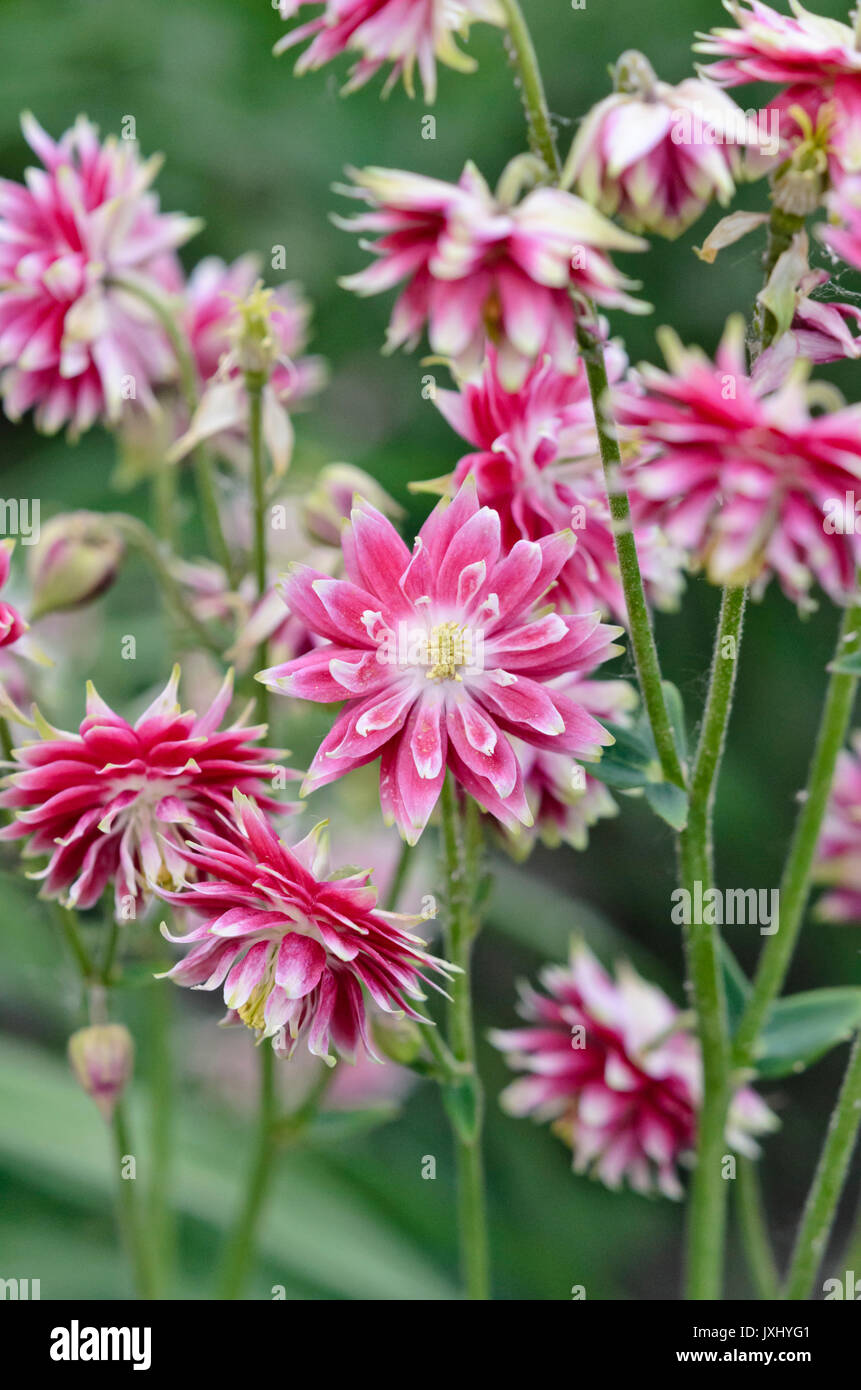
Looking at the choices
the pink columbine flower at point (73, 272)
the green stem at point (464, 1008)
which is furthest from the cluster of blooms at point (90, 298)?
the green stem at point (464, 1008)

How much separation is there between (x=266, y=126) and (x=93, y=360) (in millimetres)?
1178

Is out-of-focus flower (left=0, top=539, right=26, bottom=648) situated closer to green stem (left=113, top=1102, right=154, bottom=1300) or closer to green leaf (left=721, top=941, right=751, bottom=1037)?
green stem (left=113, top=1102, right=154, bottom=1300)

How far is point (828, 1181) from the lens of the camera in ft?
3.25

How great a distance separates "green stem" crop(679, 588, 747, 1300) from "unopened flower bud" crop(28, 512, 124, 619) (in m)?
0.49

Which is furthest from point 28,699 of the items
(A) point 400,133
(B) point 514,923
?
(A) point 400,133

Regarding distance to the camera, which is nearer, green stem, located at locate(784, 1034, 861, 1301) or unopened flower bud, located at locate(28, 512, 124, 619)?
green stem, located at locate(784, 1034, 861, 1301)

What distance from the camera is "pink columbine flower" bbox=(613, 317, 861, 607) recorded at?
0.65m

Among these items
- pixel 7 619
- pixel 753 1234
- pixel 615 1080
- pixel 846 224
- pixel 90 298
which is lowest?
pixel 753 1234

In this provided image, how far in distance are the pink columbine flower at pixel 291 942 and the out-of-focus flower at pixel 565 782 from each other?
0.52ft

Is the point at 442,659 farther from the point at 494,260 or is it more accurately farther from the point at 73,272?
the point at 73,272

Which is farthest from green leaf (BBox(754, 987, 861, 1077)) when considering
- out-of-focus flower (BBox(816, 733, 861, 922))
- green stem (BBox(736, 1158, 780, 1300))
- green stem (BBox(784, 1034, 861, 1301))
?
out-of-focus flower (BBox(816, 733, 861, 922))

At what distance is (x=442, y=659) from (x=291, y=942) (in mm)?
183

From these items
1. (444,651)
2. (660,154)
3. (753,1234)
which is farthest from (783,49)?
(753,1234)

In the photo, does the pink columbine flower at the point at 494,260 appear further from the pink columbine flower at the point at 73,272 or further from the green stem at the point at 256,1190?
the green stem at the point at 256,1190
